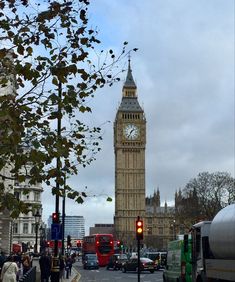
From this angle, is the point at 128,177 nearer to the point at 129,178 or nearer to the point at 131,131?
the point at 129,178

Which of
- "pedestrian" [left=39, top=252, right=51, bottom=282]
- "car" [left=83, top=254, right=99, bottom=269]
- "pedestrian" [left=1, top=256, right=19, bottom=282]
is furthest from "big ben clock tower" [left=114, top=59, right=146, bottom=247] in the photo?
"pedestrian" [left=1, top=256, right=19, bottom=282]

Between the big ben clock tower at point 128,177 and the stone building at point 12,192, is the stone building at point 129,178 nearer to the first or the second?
the big ben clock tower at point 128,177

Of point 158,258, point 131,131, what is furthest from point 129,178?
point 158,258

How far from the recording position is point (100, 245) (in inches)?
2768

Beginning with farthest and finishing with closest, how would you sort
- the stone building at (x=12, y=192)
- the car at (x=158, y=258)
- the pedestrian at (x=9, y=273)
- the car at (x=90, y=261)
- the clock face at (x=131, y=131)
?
the clock face at (x=131, y=131) < the car at (x=90, y=261) < the car at (x=158, y=258) < the pedestrian at (x=9, y=273) < the stone building at (x=12, y=192)

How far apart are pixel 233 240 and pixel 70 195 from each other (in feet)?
23.0

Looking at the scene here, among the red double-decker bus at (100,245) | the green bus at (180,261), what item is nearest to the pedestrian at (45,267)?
the green bus at (180,261)

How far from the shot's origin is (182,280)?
88.5ft

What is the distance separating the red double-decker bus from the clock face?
10539cm

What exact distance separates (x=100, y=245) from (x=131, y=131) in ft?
363

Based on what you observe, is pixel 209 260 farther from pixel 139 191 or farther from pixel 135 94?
pixel 135 94

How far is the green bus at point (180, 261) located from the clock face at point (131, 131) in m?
146

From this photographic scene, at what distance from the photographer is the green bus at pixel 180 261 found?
24.4m

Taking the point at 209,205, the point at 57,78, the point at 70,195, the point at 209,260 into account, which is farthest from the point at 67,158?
the point at 209,205
